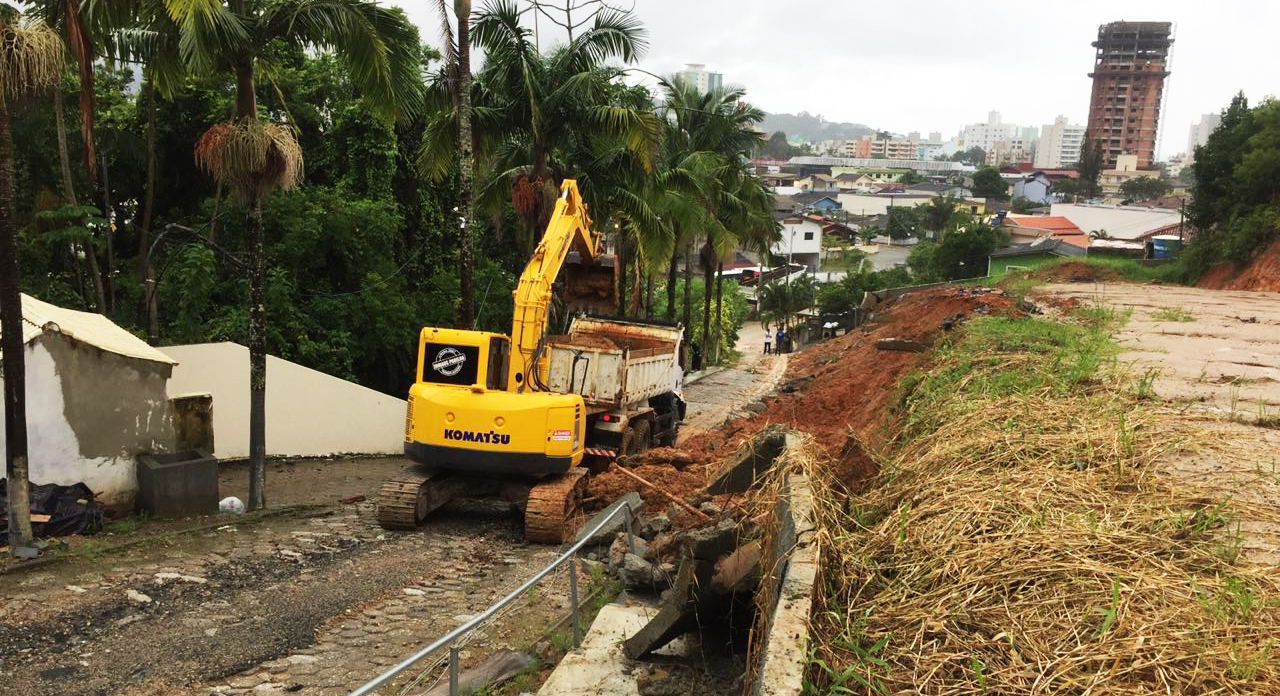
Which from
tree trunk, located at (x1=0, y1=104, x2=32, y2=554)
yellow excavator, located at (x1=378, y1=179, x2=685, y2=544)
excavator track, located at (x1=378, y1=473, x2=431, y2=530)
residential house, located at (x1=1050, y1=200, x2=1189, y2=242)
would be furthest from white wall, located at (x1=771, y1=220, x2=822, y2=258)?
tree trunk, located at (x1=0, y1=104, x2=32, y2=554)

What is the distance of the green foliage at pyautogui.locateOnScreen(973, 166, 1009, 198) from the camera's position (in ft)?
436

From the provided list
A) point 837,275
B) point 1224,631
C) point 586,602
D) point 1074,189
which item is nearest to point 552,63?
point 586,602

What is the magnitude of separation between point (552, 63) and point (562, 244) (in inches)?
259

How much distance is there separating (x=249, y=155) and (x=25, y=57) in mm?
2872

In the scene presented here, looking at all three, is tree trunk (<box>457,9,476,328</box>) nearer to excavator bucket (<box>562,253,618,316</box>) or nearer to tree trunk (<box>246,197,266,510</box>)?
excavator bucket (<box>562,253,618,316</box>)

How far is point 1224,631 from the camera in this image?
4133 millimetres

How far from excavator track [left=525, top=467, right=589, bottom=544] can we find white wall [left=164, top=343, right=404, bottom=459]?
23.1ft

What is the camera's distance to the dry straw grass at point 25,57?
31.8ft

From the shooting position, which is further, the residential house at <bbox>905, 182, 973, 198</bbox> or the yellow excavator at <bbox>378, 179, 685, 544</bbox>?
the residential house at <bbox>905, 182, 973, 198</bbox>

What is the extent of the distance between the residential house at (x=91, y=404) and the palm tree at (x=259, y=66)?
1.36 m

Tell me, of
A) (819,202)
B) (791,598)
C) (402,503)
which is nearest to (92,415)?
(402,503)

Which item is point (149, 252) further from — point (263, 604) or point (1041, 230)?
point (1041, 230)

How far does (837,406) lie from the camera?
1725cm

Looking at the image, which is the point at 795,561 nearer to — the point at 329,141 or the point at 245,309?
the point at 245,309
